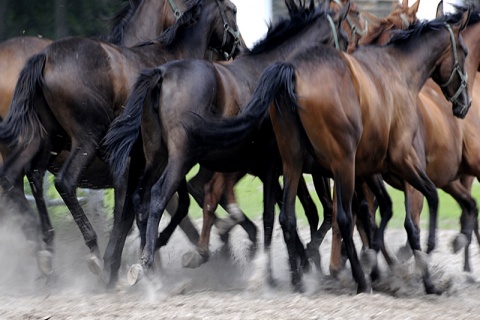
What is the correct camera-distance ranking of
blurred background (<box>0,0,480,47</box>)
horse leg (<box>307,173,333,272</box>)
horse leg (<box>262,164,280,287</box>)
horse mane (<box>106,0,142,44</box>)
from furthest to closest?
blurred background (<box>0,0,480,47</box>) → horse mane (<box>106,0,142,44</box>) → horse leg (<box>307,173,333,272</box>) → horse leg (<box>262,164,280,287</box>)

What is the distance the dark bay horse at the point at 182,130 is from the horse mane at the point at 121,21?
166 cm

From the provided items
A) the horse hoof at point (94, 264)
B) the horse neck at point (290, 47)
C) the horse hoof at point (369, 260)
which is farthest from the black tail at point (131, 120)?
the horse hoof at point (369, 260)

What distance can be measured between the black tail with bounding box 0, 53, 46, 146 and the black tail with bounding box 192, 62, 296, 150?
4.53 ft

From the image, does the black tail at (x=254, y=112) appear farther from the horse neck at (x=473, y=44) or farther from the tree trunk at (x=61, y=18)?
the tree trunk at (x=61, y=18)

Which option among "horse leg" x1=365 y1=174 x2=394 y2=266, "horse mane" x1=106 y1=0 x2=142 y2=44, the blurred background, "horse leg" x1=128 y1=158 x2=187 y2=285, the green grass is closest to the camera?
"horse leg" x1=128 y1=158 x2=187 y2=285

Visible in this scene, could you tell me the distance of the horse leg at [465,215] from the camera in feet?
28.1

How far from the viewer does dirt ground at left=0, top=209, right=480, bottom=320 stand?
612 cm

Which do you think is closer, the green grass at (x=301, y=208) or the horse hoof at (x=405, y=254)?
the horse hoof at (x=405, y=254)

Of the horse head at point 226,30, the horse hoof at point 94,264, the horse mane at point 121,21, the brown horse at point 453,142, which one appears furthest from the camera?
the horse mane at point 121,21

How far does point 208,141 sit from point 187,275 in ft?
5.88

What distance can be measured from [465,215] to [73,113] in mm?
3413

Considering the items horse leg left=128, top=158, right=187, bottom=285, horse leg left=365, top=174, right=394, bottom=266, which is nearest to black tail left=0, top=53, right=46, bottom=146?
horse leg left=128, top=158, right=187, bottom=285

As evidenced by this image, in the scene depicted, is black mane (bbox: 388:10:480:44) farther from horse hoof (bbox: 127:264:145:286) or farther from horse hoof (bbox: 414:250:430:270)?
horse hoof (bbox: 127:264:145:286)

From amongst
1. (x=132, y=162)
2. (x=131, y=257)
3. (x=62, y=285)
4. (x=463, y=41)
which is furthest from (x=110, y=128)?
(x=463, y=41)
